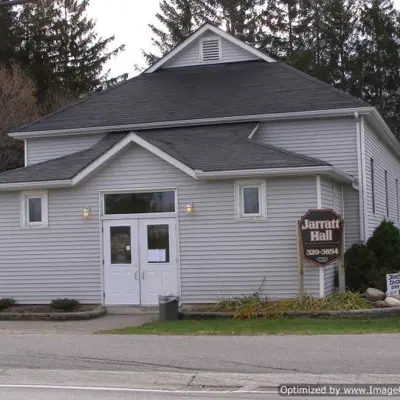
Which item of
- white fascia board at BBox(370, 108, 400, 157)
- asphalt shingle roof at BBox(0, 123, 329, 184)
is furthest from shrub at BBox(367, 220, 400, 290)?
asphalt shingle roof at BBox(0, 123, 329, 184)

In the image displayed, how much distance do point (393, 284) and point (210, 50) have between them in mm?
10806

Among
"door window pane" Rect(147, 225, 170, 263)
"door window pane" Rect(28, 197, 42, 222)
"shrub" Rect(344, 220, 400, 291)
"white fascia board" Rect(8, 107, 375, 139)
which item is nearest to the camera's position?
"door window pane" Rect(147, 225, 170, 263)

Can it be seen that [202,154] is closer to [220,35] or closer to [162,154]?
[162,154]

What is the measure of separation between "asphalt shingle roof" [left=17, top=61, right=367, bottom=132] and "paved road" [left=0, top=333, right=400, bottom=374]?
9.42 meters

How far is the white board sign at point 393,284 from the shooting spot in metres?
17.8

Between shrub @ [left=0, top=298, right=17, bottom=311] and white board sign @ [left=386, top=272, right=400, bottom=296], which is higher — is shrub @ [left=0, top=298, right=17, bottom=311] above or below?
below

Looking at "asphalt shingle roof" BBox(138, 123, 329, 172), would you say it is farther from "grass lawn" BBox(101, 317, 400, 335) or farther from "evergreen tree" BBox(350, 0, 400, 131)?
"evergreen tree" BBox(350, 0, 400, 131)

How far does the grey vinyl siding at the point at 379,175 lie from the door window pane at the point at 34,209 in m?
9.05

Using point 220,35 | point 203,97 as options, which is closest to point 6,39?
point 220,35

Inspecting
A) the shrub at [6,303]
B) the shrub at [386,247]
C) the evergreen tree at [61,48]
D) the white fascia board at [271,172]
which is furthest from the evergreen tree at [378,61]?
the shrub at [6,303]

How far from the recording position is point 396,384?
901 centimetres

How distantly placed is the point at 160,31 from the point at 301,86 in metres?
33.3

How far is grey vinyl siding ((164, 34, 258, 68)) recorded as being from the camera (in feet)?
81.1

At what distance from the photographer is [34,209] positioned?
19.4m
